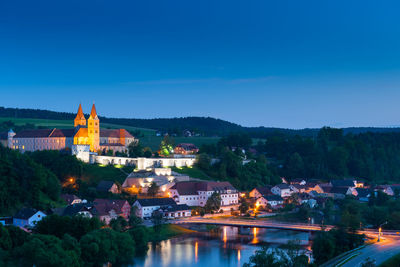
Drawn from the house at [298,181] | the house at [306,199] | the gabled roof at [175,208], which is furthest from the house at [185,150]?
the gabled roof at [175,208]

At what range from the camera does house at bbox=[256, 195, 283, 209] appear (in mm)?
71438

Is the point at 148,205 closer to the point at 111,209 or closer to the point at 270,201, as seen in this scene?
the point at 111,209

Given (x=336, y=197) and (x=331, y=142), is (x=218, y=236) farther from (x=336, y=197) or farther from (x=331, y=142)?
(x=331, y=142)

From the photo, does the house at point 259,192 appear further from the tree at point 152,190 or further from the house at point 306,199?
the tree at point 152,190

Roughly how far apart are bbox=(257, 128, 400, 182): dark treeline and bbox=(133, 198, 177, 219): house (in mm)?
39732

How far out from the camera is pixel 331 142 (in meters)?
116

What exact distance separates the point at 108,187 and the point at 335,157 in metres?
51.3

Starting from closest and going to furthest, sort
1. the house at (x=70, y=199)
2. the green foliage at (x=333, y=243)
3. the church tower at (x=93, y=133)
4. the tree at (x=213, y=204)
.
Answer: the green foliage at (x=333, y=243)
the house at (x=70, y=199)
the tree at (x=213, y=204)
the church tower at (x=93, y=133)

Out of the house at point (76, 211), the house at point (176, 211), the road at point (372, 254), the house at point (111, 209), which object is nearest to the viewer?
the road at point (372, 254)

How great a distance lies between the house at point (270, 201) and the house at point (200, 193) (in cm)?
344

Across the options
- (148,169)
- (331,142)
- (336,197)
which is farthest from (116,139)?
(331,142)

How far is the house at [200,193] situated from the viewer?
68250mm

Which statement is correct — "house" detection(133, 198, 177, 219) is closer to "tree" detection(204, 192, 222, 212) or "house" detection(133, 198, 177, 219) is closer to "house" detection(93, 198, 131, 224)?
"house" detection(93, 198, 131, 224)

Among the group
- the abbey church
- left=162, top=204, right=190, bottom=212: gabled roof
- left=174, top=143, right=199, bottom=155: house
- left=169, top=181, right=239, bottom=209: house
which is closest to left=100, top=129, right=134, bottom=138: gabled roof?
the abbey church
